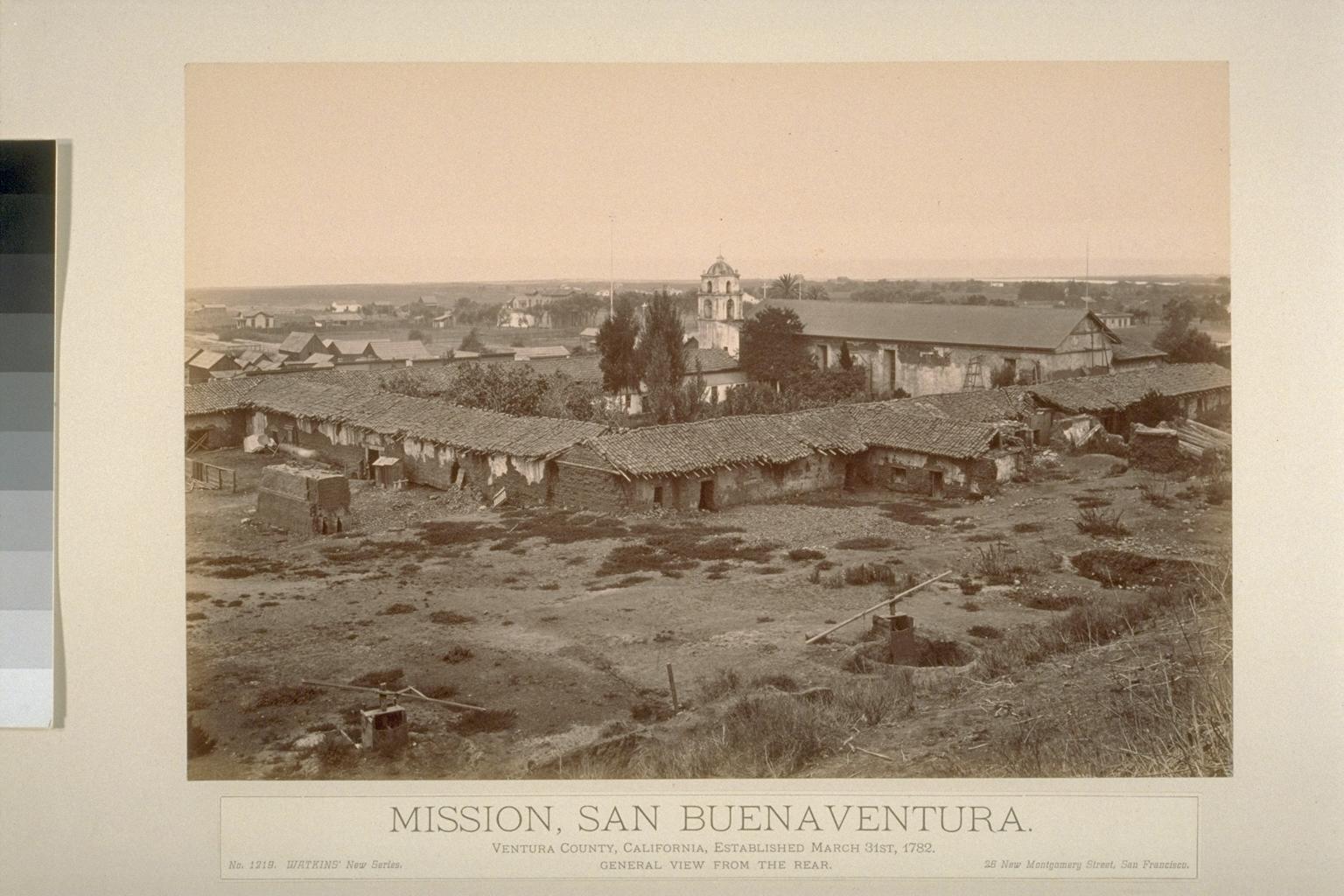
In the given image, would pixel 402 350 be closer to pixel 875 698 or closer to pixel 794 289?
pixel 794 289

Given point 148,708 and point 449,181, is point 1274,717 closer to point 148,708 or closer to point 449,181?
point 449,181

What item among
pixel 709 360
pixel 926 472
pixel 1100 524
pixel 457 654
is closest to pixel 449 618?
pixel 457 654

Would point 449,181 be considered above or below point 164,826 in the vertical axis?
above

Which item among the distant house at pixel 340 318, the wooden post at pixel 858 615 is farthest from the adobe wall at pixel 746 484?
the distant house at pixel 340 318

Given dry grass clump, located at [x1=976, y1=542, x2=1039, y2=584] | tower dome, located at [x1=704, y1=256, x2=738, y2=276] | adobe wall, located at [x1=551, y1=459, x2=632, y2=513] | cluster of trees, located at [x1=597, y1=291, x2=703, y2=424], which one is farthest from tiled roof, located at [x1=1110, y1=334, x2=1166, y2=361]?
adobe wall, located at [x1=551, y1=459, x2=632, y2=513]

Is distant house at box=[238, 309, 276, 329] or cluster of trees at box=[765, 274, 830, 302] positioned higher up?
cluster of trees at box=[765, 274, 830, 302]

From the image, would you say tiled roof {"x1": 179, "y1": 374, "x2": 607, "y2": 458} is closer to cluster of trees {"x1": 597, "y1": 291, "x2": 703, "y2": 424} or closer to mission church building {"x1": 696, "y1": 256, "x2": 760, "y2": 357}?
cluster of trees {"x1": 597, "y1": 291, "x2": 703, "y2": 424}

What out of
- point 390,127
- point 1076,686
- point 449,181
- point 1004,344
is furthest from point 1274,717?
point 390,127

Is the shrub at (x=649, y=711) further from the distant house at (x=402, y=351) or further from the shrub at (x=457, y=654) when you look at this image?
the distant house at (x=402, y=351)
